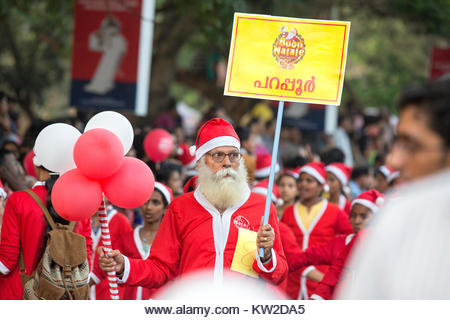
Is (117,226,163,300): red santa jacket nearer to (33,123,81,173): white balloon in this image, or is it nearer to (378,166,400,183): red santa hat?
(33,123,81,173): white balloon

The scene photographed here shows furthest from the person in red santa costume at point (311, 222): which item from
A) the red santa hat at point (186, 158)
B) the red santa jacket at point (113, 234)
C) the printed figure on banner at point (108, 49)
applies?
the printed figure on banner at point (108, 49)

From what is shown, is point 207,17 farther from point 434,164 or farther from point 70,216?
point 434,164

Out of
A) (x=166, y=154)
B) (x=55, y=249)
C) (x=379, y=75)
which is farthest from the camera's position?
(x=379, y=75)

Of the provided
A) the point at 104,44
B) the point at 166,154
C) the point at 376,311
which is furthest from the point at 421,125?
the point at 104,44

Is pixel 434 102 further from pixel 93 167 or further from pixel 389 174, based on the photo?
pixel 389 174

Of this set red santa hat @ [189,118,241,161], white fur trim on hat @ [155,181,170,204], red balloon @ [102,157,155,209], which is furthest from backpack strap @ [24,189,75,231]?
white fur trim on hat @ [155,181,170,204]

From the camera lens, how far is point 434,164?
82.7 inches

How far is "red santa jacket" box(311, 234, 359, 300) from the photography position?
5.86m

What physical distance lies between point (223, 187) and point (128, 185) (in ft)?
2.61

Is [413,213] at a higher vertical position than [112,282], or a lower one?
higher

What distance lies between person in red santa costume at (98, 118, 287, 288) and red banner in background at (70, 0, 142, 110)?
20.1ft

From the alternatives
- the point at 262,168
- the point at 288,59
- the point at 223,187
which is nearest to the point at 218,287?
the point at 223,187

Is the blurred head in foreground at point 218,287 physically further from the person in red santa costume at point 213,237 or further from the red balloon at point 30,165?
the red balloon at point 30,165

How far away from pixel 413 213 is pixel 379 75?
88.1 ft
